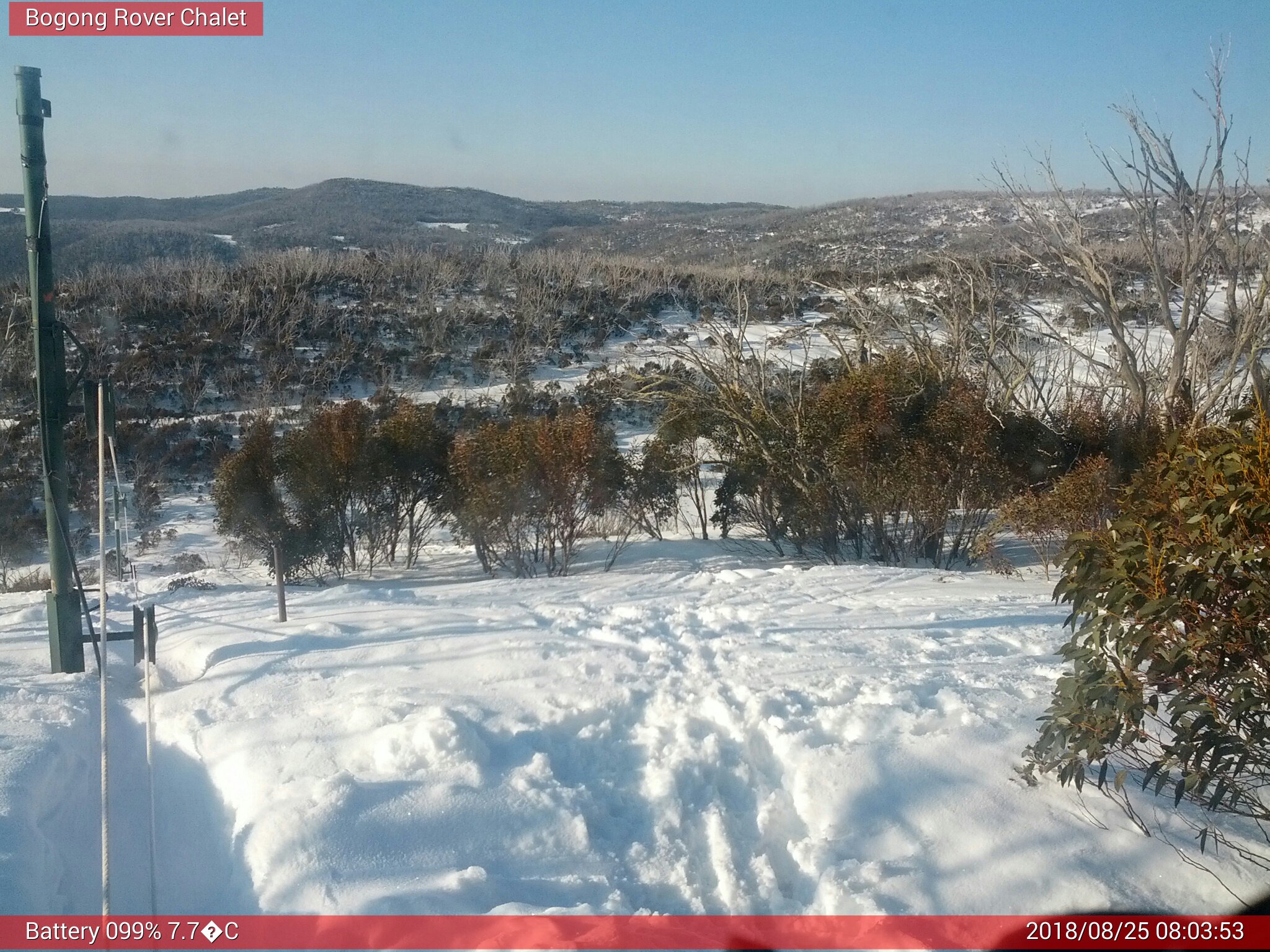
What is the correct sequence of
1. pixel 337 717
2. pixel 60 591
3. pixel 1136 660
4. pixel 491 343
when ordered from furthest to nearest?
1. pixel 491 343
2. pixel 60 591
3. pixel 337 717
4. pixel 1136 660

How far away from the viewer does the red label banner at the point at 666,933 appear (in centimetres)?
289

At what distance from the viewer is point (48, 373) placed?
Answer: 5.20 meters

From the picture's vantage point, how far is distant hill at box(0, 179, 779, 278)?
43219 mm

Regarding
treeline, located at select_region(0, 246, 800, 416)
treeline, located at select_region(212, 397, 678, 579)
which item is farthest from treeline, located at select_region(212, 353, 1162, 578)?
treeline, located at select_region(0, 246, 800, 416)

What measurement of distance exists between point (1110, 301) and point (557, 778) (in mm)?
9370

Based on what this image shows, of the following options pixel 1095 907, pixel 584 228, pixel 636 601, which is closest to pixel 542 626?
pixel 636 601

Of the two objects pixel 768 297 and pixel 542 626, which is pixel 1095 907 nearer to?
pixel 542 626

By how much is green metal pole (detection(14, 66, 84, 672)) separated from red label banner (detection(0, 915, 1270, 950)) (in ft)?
8.75

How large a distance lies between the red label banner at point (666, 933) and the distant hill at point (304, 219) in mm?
30983

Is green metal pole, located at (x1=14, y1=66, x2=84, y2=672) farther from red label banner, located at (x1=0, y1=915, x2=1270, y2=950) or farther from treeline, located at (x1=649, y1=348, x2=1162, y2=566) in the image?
treeline, located at (x1=649, y1=348, x2=1162, y2=566)

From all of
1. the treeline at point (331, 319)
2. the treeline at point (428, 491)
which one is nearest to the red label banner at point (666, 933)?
the treeline at point (428, 491)

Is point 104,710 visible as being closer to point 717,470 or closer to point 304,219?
point 717,470

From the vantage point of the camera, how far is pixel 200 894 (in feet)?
11.1

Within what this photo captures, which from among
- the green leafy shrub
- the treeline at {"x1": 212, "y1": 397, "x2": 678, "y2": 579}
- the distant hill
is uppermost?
the distant hill
